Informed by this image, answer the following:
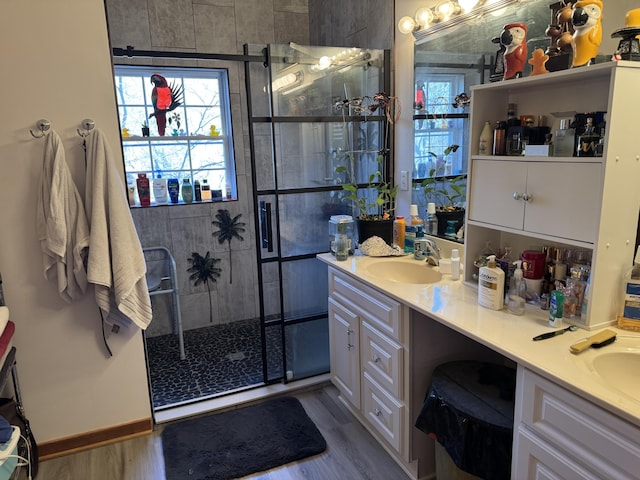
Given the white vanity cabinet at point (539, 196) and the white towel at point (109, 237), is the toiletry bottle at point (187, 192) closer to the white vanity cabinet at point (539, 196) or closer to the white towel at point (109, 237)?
the white towel at point (109, 237)

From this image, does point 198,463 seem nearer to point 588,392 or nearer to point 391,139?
point 588,392

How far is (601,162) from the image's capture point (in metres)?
1.39

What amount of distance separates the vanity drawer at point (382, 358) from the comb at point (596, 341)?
717 millimetres

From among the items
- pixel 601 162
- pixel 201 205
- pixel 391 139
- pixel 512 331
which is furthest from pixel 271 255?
pixel 601 162

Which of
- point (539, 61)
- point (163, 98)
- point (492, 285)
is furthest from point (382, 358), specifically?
point (163, 98)

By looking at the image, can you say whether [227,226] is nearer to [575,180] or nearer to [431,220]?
[431,220]

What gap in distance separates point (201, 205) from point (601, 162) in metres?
2.92

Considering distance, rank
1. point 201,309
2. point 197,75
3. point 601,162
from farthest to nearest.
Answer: point 201,309, point 197,75, point 601,162

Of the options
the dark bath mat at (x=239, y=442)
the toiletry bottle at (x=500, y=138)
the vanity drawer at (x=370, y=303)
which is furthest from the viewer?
the dark bath mat at (x=239, y=442)

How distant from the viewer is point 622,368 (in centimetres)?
136

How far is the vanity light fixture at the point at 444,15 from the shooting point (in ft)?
6.71

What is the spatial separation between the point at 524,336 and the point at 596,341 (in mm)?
199

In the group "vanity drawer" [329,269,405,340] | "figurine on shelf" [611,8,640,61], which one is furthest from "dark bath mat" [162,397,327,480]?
"figurine on shelf" [611,8,640,61]

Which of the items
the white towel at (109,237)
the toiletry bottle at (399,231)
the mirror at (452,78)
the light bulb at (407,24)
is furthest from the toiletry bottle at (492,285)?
the white towel at (109,237)
